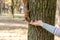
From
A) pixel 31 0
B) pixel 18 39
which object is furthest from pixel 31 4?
pixel 18 39

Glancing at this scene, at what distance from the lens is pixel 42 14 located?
128 inches

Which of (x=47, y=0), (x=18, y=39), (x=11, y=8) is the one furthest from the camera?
(x=11, y=8)

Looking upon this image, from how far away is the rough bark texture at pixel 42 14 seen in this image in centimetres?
325

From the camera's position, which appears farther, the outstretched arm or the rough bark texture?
Result: the rough bark texture

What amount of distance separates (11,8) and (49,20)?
2417 centimetres

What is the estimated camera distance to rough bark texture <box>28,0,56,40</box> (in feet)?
10.7

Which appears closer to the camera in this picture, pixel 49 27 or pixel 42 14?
pixel 49 27

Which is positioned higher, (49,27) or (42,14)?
(42,14)

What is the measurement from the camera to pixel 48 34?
329 cm

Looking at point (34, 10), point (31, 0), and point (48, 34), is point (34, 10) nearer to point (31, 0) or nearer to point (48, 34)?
point (31, 0)

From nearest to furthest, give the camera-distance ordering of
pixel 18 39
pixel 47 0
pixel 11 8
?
pixel 47 0
pixel 18 39
pixel 11 8

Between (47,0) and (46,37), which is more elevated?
(47,0)

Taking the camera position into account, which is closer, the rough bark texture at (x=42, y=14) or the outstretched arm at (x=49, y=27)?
the outstretched arm at (x=49, y=27)

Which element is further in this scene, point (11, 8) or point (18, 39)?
point (11, 8)
